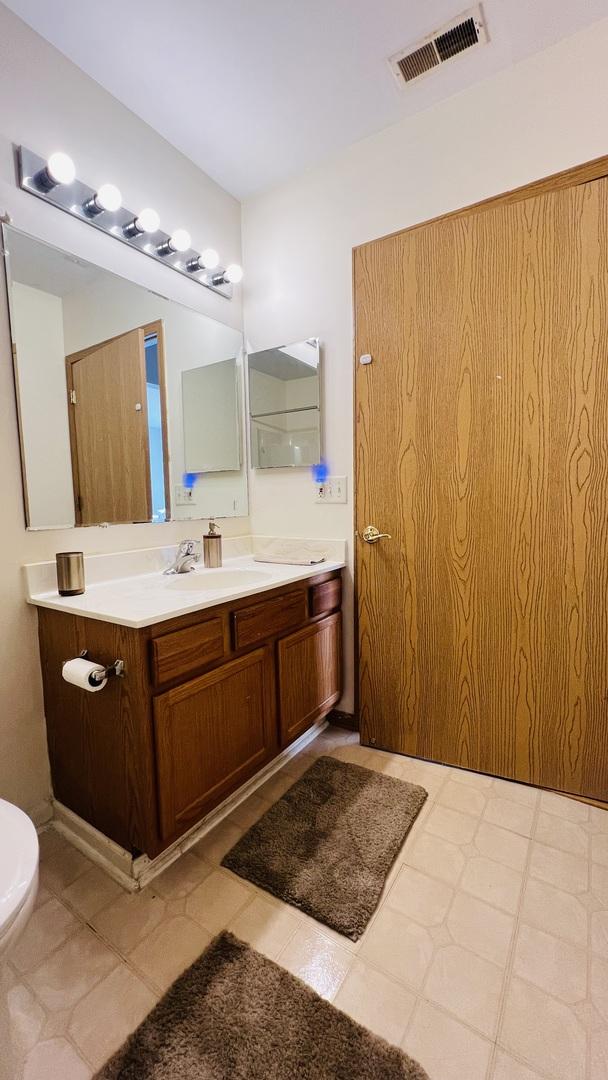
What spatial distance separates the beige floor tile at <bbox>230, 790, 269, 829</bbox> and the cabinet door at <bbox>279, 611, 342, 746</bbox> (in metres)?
0.21

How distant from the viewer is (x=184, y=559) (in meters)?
1.70

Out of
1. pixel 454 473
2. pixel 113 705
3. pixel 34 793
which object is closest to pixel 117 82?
pixel 454 473

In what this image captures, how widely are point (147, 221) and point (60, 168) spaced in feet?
1.03

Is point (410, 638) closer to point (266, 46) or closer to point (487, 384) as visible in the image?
point (487, 384)

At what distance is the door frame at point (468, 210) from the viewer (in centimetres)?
139

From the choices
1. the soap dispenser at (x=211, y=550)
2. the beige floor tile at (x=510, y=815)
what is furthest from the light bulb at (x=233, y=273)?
the beige floor tile at (x=510, y=815)

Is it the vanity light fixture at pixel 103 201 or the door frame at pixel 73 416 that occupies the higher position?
the vanity light fixture at pixel 103 201

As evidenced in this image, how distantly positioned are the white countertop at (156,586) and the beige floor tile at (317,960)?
855 mm

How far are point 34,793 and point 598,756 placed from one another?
1.90m

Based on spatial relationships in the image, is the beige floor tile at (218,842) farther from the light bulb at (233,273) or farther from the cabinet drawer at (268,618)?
the light bulb at (233,273)

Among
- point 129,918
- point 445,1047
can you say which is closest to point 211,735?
point 129,918

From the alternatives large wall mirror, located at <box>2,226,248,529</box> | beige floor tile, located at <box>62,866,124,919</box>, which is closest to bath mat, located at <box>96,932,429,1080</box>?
beige floor tile, located at <box>62,866,124,919</box>

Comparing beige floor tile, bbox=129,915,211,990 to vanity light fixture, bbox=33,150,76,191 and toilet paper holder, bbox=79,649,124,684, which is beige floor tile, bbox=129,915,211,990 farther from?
vanity light fixture, bbox=33,150,76,191

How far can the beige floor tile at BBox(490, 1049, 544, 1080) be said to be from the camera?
81 centimetres
